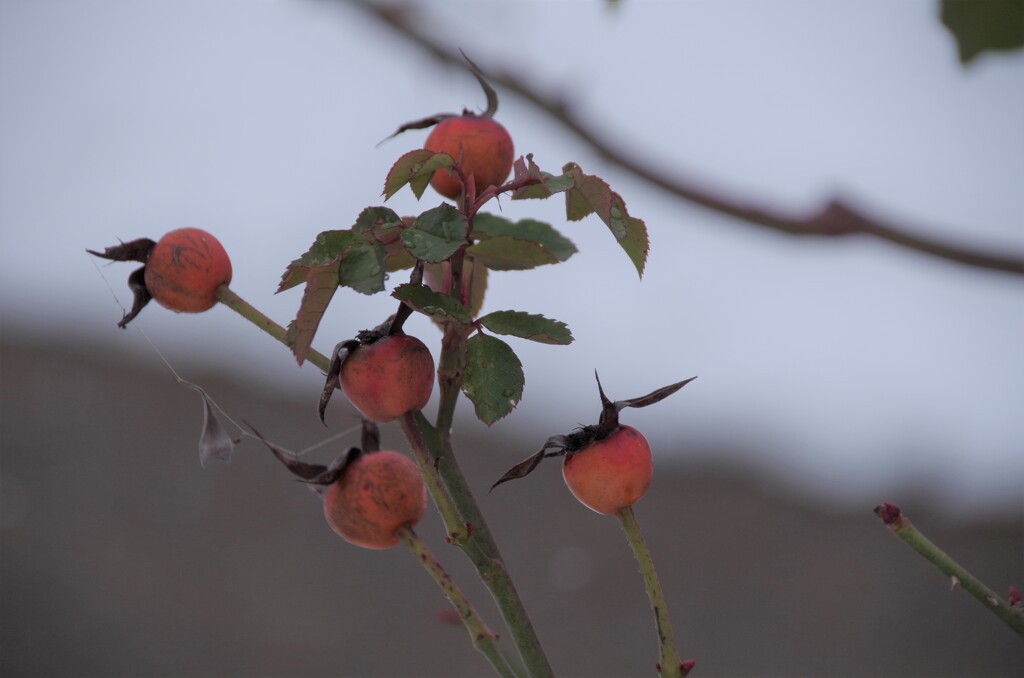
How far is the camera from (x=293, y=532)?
4.02 m

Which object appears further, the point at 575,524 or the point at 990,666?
the point at 575,524

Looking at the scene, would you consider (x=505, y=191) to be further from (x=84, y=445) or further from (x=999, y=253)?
(x=84, y=445)

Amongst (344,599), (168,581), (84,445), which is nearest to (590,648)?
(344,599)

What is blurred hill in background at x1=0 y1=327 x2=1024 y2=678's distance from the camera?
338 cm

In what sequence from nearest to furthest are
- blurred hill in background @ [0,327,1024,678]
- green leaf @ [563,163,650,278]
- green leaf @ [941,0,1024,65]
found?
green leaf @ [563,163,650,278], green leaf @ [941,0,1024,65], blurred hill in background @ [0,327,1024,678]

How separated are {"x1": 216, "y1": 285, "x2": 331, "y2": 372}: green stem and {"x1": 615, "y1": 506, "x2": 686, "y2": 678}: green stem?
206 mm

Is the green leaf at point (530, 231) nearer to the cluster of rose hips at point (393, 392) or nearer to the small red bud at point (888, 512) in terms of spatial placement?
the cluster of rose hips at point (393, 392)

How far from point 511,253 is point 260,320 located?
17 cm

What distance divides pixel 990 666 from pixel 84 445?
3597 millimetres

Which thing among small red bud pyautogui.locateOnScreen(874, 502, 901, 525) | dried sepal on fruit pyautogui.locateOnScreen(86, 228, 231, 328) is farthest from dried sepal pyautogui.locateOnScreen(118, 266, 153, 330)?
small red bud pyautogui.locateOnScreen(874, 502, 901, 525)

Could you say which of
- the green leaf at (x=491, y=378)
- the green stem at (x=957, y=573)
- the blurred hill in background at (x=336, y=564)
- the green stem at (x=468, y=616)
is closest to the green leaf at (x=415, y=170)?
the green leaf at (x=491, y=378)

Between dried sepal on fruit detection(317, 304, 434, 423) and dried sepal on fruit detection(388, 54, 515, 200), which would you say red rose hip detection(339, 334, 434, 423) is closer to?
dried sepal on fruit detection(317, 304, 434, 423)

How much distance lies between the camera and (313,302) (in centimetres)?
56

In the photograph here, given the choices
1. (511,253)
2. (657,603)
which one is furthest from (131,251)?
(657,603)
